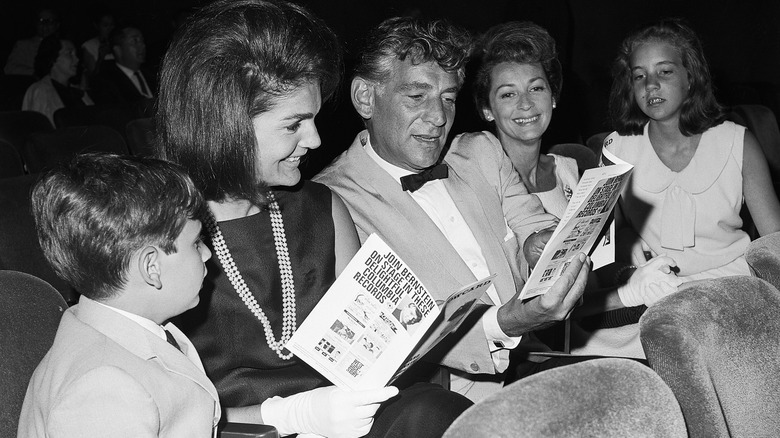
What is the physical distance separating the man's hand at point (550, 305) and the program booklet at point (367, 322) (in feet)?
1.58

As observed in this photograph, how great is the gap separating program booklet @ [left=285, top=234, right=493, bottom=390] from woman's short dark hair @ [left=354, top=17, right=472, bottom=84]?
83 cm

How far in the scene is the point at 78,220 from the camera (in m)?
1.33

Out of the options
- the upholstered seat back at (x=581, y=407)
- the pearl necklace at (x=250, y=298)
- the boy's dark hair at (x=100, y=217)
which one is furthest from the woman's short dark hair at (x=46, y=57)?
the upholstered seat back at (x=581, y=407)

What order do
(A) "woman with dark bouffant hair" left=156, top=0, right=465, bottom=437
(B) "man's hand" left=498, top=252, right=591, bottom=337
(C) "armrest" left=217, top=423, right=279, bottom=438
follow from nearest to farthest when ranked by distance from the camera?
1. (C) "armrest" left=217, top=423, right=279, bottom=438
2. (A) "woman with dark bouffant hair" left=156, top=0, right=465, bottom=437
3. (B) "man's hand" left=498, top=252, right=591, bottom=337

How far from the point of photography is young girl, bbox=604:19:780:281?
2.80m

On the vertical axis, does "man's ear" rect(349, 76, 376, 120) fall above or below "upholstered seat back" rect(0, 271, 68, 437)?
above

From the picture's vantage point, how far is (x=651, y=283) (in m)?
2.30

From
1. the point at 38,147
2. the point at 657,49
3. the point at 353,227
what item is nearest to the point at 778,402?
the point at 353,227

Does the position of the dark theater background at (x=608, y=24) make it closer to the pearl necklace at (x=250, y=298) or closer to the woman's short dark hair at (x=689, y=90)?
the woman's short dark hair at (x=689, y=90)

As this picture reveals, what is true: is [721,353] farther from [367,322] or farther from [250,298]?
[250,298]

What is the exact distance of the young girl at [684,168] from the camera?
280 cm

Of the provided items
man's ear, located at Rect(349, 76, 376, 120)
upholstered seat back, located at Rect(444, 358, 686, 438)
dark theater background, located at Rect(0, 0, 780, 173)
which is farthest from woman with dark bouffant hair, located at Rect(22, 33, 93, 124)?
upholstered seat back, located at Rect(444, 358, 686, 438)

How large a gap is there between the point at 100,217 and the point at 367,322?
1.72 feet

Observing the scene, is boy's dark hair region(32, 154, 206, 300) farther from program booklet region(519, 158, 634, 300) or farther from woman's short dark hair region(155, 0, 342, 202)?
program booklet region(519, 158, 634, 300)
